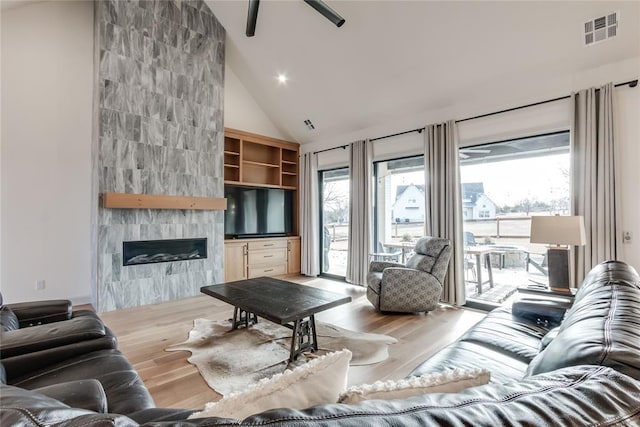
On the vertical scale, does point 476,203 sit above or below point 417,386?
above

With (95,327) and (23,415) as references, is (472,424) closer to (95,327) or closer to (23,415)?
(23,415)

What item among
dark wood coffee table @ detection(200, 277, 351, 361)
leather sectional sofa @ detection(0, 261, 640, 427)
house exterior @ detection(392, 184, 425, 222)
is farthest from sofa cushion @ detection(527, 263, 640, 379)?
house exterior @ detection(392, 184, 425, 222)

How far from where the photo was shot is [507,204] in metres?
3.93

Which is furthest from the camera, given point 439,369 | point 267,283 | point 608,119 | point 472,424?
point 267,283

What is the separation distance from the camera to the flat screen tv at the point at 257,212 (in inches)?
218

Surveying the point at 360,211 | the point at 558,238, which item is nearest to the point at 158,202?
the point at 360,211

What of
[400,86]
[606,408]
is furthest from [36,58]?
[606,408]

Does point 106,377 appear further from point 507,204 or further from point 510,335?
point 507,204

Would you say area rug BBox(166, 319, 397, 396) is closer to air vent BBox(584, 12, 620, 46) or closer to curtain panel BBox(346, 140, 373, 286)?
curtain panel BBox(346, 140, 373, 286)

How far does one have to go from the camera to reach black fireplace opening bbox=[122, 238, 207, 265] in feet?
13.8

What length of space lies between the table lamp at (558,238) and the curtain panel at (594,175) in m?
0.34

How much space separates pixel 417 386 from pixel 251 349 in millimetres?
2439

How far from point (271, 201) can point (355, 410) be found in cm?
566

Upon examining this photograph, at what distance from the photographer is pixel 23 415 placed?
519 mm
